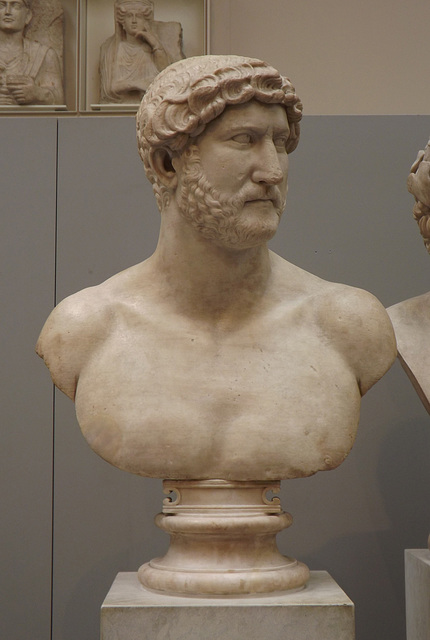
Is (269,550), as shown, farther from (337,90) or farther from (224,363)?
(337,90)

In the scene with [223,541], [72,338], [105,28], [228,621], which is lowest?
[228,621]

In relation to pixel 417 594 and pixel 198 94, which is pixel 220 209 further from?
pixel 417 594

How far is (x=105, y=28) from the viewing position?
24.0 ft

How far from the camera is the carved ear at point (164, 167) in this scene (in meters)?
3.48

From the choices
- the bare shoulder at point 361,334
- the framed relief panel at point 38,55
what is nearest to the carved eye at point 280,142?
the bare shoulder at point 361,334

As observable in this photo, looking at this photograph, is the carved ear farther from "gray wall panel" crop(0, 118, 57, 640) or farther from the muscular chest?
"gray wall panel" crop(0, 118, 57, 640)

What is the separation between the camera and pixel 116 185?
16.0 ft

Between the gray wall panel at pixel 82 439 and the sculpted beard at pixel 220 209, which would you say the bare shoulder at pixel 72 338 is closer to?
the sculpted beard at pixel 220 209

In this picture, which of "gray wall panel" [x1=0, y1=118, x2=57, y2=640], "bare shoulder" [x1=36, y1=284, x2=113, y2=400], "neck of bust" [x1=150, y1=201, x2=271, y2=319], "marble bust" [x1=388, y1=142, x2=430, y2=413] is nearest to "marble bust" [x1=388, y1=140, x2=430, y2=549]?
"marble bust" [x1=388, y1=142, x2=430, y2=413]

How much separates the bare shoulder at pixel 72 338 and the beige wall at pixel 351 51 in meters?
3.74

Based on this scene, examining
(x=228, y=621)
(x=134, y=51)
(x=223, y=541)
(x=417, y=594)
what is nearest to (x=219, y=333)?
(x=223, y=541)

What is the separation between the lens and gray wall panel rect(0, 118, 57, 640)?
15.7 ft

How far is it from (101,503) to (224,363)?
1.53 meters

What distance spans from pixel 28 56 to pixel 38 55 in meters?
0.07
